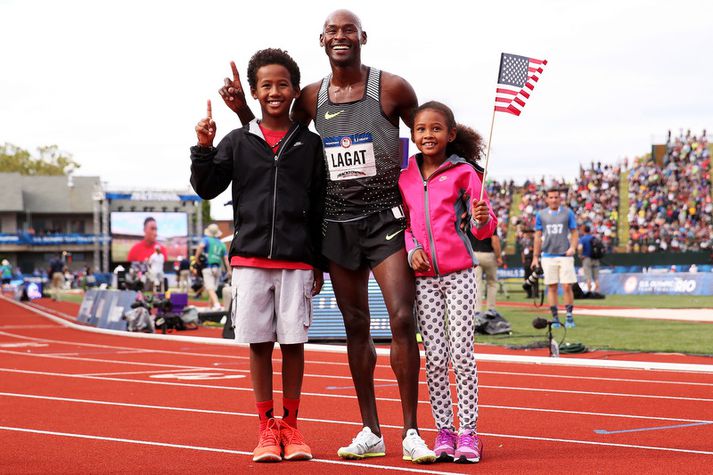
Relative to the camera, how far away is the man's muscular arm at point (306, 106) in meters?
5.64

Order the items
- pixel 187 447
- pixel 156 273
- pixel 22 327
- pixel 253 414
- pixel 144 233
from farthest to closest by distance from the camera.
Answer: pixel 144 233 → pixel 156 273 → pixel 22 327 → pixel 253 414 → pixel 187 447

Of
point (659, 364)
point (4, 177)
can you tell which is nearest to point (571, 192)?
point (659, 364)

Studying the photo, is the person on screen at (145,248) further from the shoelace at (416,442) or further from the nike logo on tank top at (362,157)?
the shoelace at (416,442)

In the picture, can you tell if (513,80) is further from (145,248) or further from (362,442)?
(145,248)

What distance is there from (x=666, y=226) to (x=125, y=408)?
114ft

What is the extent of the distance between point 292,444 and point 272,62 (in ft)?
6.49

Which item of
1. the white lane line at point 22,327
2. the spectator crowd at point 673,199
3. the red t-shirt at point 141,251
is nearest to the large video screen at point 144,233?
the red t-shirt at point 141,251

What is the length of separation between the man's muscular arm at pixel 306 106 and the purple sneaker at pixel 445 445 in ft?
5.90

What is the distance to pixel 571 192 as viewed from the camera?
161ft

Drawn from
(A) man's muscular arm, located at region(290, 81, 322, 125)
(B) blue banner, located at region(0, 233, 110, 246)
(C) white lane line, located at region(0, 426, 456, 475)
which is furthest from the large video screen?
(A) man's muscular arm, located at region(290, 81, 322, 125)

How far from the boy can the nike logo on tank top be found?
118 mm

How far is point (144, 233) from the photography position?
61.4 metres

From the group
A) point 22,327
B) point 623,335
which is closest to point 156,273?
point 22,327

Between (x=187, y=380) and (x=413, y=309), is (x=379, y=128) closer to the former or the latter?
(x=413, y=309)
